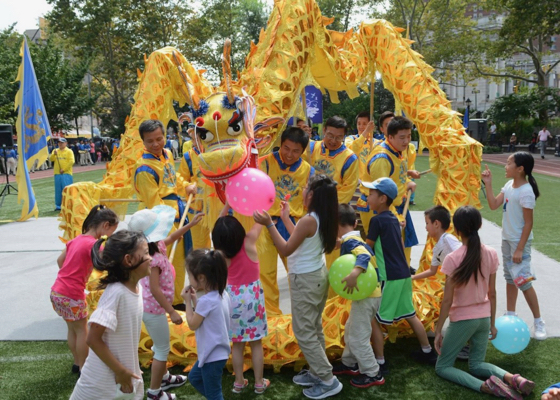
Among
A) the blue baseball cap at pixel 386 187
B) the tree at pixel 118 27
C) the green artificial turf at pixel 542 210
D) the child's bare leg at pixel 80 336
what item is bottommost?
the green artificial turf at pixel 542 210

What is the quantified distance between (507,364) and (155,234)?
2681 millimetres

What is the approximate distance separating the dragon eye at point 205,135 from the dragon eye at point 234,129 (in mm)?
128

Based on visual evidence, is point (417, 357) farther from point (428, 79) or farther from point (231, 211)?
point (428, 79)

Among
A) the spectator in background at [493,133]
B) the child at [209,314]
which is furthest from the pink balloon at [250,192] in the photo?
the spectator in background at [493,133]

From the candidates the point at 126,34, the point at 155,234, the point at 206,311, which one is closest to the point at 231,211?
the point at 155,234

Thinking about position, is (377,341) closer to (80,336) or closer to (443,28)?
(80,336)

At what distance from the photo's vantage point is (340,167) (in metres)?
4.89

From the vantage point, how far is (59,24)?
30484mm

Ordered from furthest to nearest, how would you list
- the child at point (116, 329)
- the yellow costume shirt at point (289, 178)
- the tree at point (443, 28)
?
Answer: 1. the tree at point (443, 28)
2. the yellow costume shirt at point (289, 178)
3. the child at point (116, 329)

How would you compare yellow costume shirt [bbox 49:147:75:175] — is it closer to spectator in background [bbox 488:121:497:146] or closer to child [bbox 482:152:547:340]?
child [bbox 482:152:547:340]

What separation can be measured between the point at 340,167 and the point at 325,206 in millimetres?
1653

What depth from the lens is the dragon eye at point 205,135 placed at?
145 inches

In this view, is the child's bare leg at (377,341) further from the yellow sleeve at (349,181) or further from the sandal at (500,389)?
the yellow sleeve at (349,181)

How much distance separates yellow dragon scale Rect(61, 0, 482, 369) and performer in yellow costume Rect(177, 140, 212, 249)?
1.57 feet
